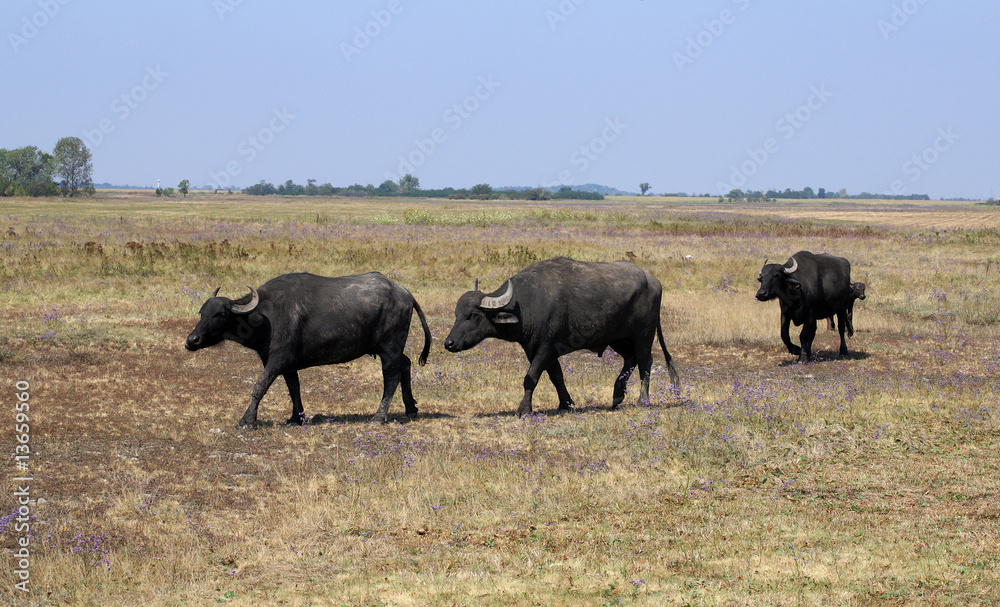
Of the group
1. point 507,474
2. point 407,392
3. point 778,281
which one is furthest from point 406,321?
point 778,281

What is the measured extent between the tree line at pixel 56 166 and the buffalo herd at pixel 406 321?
122 meters

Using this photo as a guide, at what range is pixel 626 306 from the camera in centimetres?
1379

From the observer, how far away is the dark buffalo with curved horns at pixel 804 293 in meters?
18.5

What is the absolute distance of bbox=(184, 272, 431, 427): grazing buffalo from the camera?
12430mm

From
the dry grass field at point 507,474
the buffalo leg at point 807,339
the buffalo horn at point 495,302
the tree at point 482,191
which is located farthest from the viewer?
the tree at point 482,191

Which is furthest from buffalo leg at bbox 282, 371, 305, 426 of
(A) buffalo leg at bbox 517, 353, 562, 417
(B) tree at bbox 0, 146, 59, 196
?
(B) tree at bbox 0, 146, 59, 196

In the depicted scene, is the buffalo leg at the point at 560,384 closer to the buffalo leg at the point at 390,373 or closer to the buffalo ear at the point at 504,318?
the buffalo ear at the point at 504,318

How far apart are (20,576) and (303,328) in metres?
6.12

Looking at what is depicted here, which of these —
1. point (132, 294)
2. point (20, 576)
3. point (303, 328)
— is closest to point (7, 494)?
point (20, 576)

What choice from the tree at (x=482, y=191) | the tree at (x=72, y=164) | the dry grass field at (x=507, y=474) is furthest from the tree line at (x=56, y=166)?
the dry grass field at (x=507, y=474)

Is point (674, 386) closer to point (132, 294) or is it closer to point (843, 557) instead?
point (843, 557)

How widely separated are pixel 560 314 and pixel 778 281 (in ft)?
23.9

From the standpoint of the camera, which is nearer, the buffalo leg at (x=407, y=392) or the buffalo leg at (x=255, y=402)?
the buffalo leg at (x=255, y=402)

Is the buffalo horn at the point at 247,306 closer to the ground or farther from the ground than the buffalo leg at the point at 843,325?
farther from the ground
